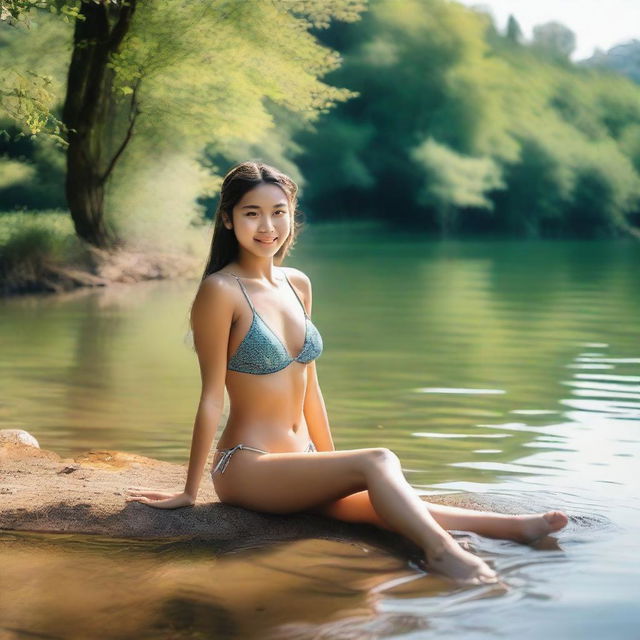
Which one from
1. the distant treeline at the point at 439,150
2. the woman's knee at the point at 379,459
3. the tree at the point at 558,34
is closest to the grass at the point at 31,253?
the woman's knee at the point at 379,459

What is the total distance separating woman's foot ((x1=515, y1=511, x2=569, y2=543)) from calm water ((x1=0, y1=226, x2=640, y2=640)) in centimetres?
6

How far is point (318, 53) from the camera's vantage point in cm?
2270

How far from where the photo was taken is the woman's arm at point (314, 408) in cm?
525

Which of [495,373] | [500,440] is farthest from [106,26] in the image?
[500,440]

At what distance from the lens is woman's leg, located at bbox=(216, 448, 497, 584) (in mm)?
4461

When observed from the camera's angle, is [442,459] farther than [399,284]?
No

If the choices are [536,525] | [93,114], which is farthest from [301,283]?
[93,114]

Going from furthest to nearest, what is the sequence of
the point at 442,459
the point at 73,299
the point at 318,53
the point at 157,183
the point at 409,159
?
the point at 409,159
the point at 157,183
the point at 318,53
the point at 73,299
the point at 442,459

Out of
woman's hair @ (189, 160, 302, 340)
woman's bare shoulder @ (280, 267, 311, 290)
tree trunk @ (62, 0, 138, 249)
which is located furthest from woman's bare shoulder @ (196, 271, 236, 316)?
tree trunk @ (62, 0, 138, 249)

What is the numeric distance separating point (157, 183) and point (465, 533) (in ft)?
66.2

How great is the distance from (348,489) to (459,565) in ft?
1.88

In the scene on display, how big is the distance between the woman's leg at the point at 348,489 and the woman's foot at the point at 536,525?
1.55 feet

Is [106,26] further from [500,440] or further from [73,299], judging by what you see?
[500,440]

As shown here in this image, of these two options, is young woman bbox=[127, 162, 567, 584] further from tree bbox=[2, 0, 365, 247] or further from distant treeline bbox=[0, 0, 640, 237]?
distant treeline bbox=[0, 0, 640, 237]
